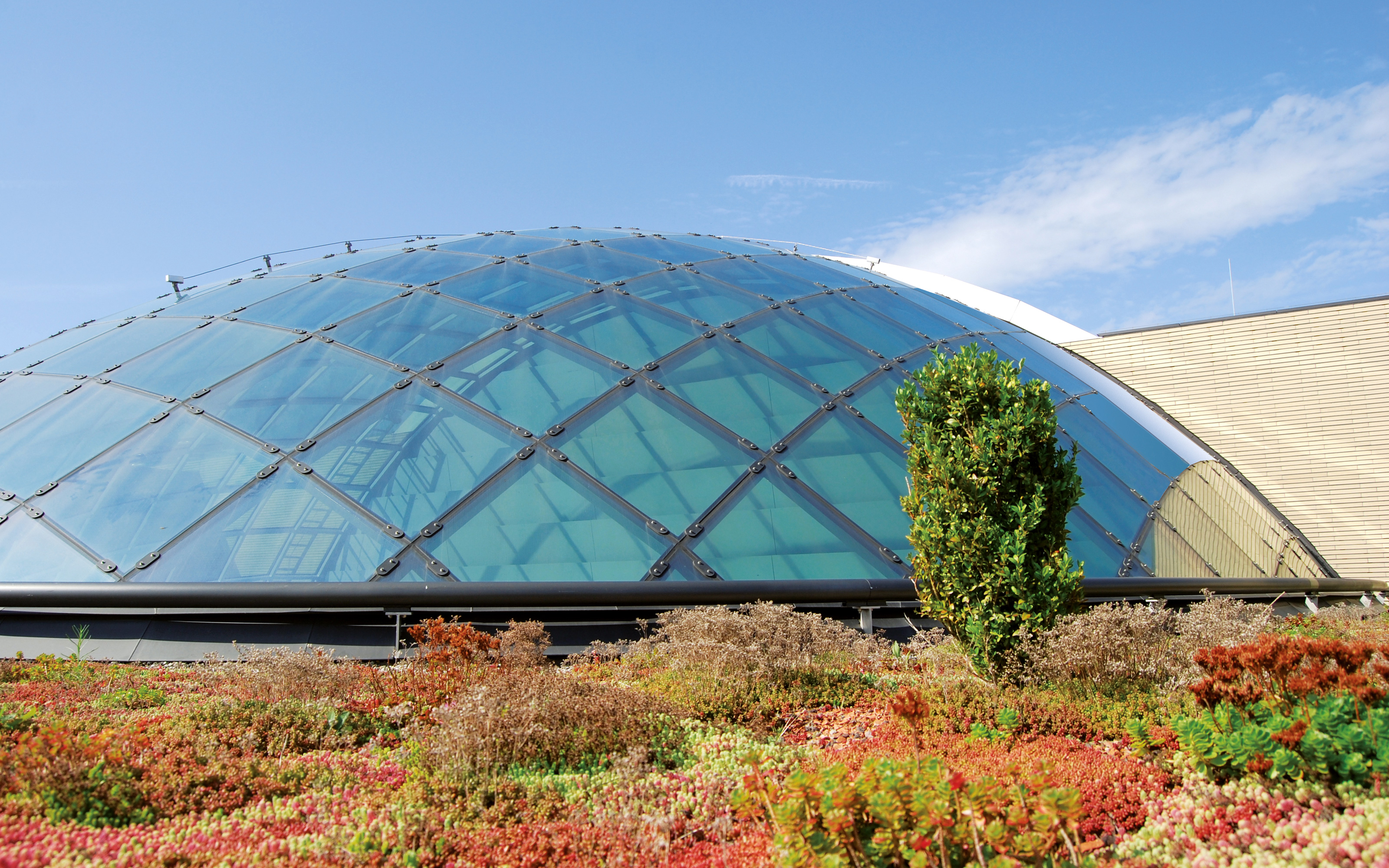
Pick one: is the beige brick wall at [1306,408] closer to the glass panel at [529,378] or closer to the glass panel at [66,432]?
the glass panel at [529,378]

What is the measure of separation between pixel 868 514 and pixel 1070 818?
7.92 meters

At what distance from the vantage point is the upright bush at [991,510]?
351 inches

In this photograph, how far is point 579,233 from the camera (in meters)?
20.3

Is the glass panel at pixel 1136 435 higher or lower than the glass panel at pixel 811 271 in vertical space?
lower

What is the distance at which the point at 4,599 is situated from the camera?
378 inches

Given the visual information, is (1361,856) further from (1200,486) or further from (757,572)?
(1200,486)

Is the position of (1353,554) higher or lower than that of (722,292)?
lower

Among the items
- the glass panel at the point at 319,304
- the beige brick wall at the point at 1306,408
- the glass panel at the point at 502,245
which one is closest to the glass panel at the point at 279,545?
the glass panel at the point at 319,304

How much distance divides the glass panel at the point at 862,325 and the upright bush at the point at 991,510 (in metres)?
5.99

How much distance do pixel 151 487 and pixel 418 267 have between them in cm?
739

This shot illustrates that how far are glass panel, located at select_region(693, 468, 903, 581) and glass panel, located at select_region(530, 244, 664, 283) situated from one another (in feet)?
21.3

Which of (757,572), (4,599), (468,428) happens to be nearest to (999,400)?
(757,572)

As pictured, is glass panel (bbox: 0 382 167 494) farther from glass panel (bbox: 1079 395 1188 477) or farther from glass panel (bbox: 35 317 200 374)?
glass panel (bbox: 1079 395 1188 477)

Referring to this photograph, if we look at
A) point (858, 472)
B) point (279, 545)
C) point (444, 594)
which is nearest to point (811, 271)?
point (858, 472)
